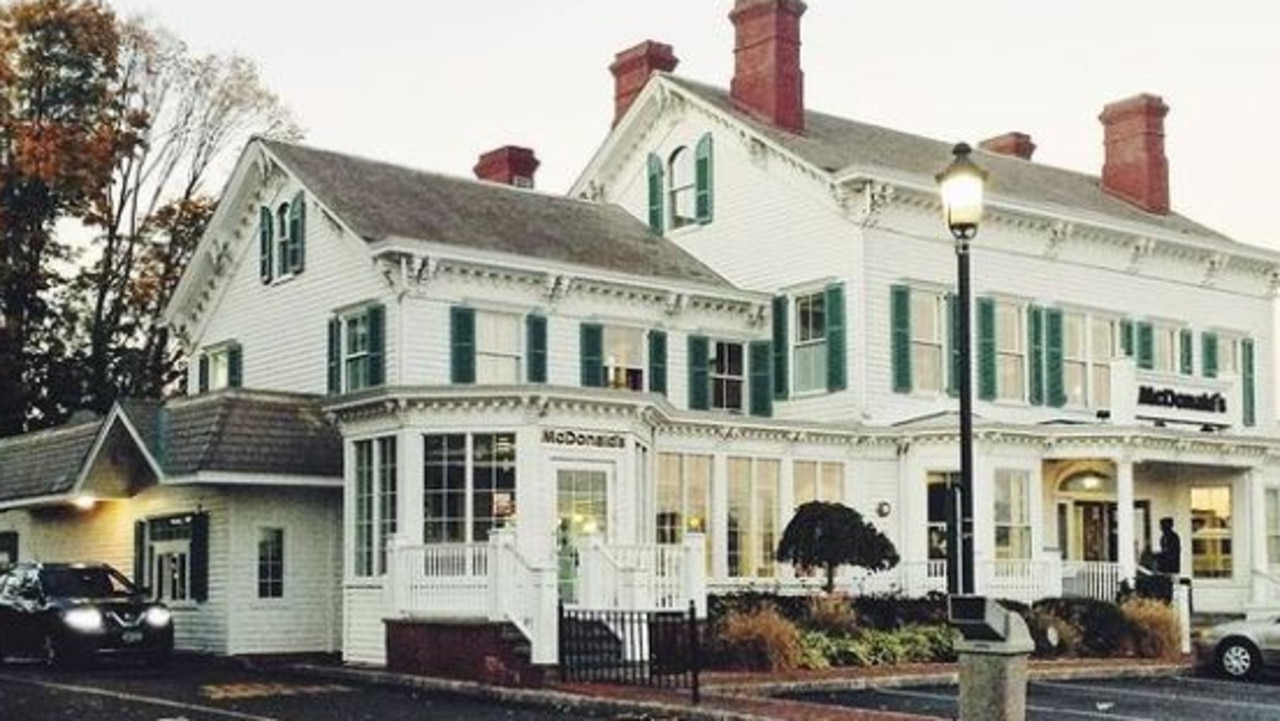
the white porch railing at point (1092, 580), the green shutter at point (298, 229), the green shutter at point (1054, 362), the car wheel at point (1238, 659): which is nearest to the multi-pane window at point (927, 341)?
the green shutter at point (1054, 362)

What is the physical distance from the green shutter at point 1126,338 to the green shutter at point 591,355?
11.3 meters

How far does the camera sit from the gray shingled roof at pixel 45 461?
32188mm

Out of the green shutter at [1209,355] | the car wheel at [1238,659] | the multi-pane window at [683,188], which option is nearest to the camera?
the car wheel at [1238,659]

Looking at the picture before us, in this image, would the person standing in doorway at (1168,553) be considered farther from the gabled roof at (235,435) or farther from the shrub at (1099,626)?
the gabled roof at (235,435)

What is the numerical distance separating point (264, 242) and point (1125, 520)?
16167 millimetres

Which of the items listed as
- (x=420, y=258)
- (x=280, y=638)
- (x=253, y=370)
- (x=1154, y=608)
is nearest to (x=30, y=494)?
(x=253, y=370)

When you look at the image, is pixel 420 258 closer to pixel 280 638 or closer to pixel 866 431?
pixel 280 638

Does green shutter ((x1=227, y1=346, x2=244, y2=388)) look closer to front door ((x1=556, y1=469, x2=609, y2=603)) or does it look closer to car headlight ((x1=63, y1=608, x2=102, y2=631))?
car headlight ((x1=63, y1=608, x2=102, y2=631))

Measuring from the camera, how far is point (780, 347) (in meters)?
34.6

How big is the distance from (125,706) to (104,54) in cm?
2904

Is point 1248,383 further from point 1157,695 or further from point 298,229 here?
point 298,229

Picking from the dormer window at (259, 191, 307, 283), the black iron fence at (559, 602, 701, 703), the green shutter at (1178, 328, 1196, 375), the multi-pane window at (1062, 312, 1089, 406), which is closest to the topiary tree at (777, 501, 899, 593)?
the black iron fence at (559, 602, 701, 703)

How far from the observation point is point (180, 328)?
37.5m

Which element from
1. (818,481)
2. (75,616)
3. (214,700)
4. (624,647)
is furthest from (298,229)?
(214,700)
